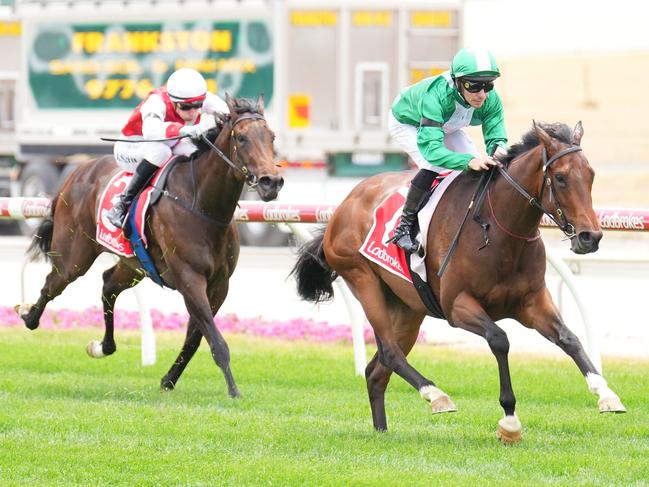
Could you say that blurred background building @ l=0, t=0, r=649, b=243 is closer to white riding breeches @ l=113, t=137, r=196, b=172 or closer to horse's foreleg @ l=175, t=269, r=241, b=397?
white riding breeches @ l=113, t=137, r=196, b=172

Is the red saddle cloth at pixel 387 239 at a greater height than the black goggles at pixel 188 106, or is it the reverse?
the black goggles at pixel 188 106

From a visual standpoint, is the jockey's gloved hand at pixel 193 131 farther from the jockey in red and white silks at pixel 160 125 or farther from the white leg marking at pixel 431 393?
the white leg marking at pixel 431 393

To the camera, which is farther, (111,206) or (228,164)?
(111,206)

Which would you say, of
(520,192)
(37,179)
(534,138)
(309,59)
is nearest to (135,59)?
(37,179)

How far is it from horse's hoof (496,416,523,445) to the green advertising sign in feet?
45.7

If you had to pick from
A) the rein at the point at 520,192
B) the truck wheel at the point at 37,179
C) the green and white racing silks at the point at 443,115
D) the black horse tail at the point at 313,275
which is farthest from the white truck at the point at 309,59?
the rein at the point at 520,192

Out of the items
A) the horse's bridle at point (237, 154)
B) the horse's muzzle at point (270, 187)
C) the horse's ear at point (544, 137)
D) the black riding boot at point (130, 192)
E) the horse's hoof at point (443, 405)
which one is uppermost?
the horse's ear at point (544, 137)

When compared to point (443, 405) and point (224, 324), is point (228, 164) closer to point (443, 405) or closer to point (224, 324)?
point (443, 405)

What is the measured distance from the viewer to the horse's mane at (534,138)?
6438 mm

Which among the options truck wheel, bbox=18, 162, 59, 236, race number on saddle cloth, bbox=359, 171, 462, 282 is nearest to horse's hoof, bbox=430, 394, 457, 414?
race number on saddle cloth, bbox=359, 171, 462, 282

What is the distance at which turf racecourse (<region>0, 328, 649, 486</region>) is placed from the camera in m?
5.96

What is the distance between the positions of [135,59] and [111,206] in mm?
12507

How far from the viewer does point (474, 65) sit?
6.75m

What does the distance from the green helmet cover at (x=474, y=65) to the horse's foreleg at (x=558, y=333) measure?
1.12 meters
